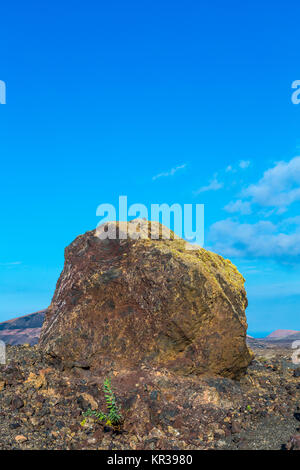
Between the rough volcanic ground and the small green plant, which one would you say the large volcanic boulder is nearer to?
the rough volcanic ground

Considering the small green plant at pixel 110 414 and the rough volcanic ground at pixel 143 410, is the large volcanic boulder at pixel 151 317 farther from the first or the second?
the small green plant at pixel 110 414

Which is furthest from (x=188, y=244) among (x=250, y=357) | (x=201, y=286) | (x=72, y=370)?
(x=72, y=370)

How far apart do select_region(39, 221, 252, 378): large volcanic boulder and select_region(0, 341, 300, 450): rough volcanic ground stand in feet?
1.54

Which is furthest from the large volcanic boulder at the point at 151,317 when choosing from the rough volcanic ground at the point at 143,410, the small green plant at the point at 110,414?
the small green plant at the point at 110,414

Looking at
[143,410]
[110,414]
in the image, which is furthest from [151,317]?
[110,414]

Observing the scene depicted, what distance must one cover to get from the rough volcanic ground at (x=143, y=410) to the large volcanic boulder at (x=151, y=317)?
47 centimetres

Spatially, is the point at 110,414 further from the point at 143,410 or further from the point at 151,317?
the point at 151,317

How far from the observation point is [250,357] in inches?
466

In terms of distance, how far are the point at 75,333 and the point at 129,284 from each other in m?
2.12

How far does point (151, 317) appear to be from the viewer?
10430 millimetres

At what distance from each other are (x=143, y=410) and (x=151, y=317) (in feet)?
7.91

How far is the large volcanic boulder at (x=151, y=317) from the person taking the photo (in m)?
10.3

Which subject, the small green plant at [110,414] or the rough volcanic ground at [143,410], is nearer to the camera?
the rough volcanic ground at [143,410]

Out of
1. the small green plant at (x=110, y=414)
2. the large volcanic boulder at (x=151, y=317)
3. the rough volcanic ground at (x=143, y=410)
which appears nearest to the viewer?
the rough volcanic ground at (x=143, y=410)
